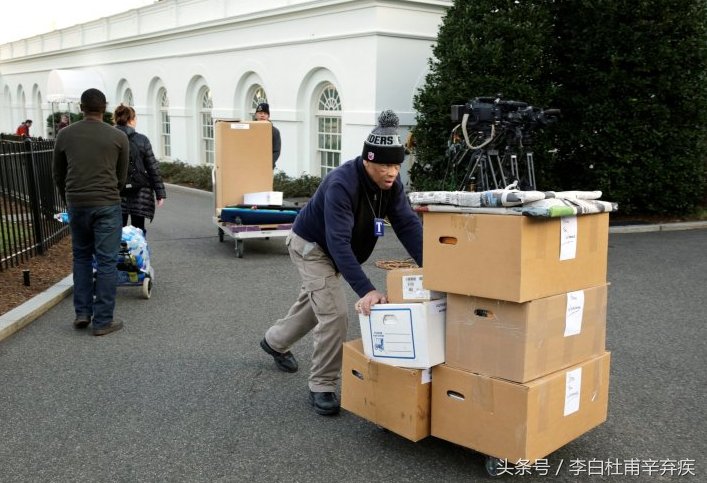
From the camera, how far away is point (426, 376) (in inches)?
149

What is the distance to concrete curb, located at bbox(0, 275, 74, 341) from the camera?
6.16 metres

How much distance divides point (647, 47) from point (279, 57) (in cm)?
928

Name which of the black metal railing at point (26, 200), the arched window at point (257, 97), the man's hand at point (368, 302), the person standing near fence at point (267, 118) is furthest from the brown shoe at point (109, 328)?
the arched window at point (257, 97)

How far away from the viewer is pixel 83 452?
3.94 m

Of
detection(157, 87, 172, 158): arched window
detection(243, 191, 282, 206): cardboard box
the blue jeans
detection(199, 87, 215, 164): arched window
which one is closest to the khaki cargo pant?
the blue jeans

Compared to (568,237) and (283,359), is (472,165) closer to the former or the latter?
(283,359)

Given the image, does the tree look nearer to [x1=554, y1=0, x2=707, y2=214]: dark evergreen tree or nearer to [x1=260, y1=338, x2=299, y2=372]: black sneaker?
[x1=554, y1=0, x2=707, y2=214]: dark evergreen tree

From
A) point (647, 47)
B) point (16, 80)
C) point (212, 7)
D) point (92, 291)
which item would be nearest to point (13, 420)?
point (92, 291)

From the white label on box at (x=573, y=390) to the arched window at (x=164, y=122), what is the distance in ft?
77.9

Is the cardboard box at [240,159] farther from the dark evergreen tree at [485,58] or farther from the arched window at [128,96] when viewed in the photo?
the arched window at [128,96]

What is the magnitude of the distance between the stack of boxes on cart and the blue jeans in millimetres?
3052

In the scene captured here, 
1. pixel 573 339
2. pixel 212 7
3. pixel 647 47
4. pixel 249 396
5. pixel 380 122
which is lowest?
pixel 249 396

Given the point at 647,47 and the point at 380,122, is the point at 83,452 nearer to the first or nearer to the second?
the point at 380,122

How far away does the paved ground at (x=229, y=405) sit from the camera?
12.5 ft
